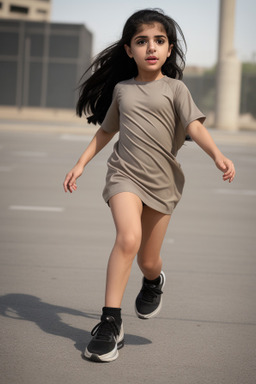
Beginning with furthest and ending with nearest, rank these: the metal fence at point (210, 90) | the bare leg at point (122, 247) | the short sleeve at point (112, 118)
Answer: the metal fence at point (210, 90), the short sleeve at point (112, 118), the bare leg at point (122, 247)

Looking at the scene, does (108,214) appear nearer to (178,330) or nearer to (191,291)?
(191,291)

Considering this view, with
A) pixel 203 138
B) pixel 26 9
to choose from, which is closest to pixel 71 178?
pixel 203 138

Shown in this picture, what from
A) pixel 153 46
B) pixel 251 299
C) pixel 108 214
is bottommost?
pixel 108 214

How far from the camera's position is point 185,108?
4.28 metres

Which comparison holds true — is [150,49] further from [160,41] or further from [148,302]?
[148,302]

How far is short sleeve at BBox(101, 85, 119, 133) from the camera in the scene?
4453 mm

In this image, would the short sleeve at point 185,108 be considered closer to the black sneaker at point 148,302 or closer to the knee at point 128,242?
the knee at point 128,242

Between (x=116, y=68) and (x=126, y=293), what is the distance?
5.83 ft

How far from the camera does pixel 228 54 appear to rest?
33812 millimetres

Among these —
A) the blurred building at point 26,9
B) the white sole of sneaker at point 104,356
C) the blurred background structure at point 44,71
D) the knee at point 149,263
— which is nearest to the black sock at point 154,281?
the knee at point 149,263

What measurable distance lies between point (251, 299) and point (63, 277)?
1487 mm

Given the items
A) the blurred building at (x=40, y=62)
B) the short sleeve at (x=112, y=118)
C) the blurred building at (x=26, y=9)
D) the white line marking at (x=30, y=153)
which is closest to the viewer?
the short sleeve at (x=112, y=118)

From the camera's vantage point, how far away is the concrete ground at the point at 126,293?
3.96m

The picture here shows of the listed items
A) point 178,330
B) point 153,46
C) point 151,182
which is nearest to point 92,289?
point 178,330
